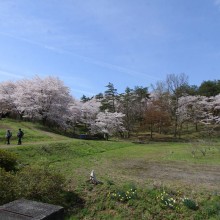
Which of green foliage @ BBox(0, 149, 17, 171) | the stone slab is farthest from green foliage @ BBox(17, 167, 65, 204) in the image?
the stone slab

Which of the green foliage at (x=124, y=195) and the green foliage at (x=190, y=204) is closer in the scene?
the green foliage at (x=190, y=204)

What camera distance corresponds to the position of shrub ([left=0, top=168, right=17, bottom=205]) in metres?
9.44

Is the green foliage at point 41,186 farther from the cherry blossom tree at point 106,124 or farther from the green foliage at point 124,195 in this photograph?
the cherry blossom tree at point 106,124

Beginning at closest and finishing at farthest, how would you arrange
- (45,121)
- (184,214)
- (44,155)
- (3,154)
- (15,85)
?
(184,214) < (3,154) < (44,155) < (45,121) < (15,85)

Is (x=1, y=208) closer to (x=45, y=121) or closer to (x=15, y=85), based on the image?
(x=45, y=121)

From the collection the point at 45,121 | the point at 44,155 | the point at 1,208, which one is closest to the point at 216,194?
the point at 1,208

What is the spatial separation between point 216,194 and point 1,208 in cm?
827

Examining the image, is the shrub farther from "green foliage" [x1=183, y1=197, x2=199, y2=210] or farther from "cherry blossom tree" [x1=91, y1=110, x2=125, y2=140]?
"cherry blossom tree" [x1=91, y1=110, x2=125, y2=140]

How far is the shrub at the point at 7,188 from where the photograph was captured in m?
9.44

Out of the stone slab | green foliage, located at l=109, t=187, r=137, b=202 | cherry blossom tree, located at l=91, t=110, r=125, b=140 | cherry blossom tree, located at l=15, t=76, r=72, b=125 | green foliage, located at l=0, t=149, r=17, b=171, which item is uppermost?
cherry blossom tree, located at l=15, t=76, r=72, b=125

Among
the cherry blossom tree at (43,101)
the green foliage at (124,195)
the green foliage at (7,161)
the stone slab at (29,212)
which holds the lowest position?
the green foliage at (124,195)

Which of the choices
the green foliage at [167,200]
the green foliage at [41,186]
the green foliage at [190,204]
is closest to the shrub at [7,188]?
the green foliage at [41,186]

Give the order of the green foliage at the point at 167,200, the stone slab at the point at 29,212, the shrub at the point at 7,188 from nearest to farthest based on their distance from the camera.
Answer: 1. the stone slab at the point at 29,212
2. the shrub at the point at 7,188
3. the green foliage at the point at 167,200

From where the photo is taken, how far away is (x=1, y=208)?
4348 mm
